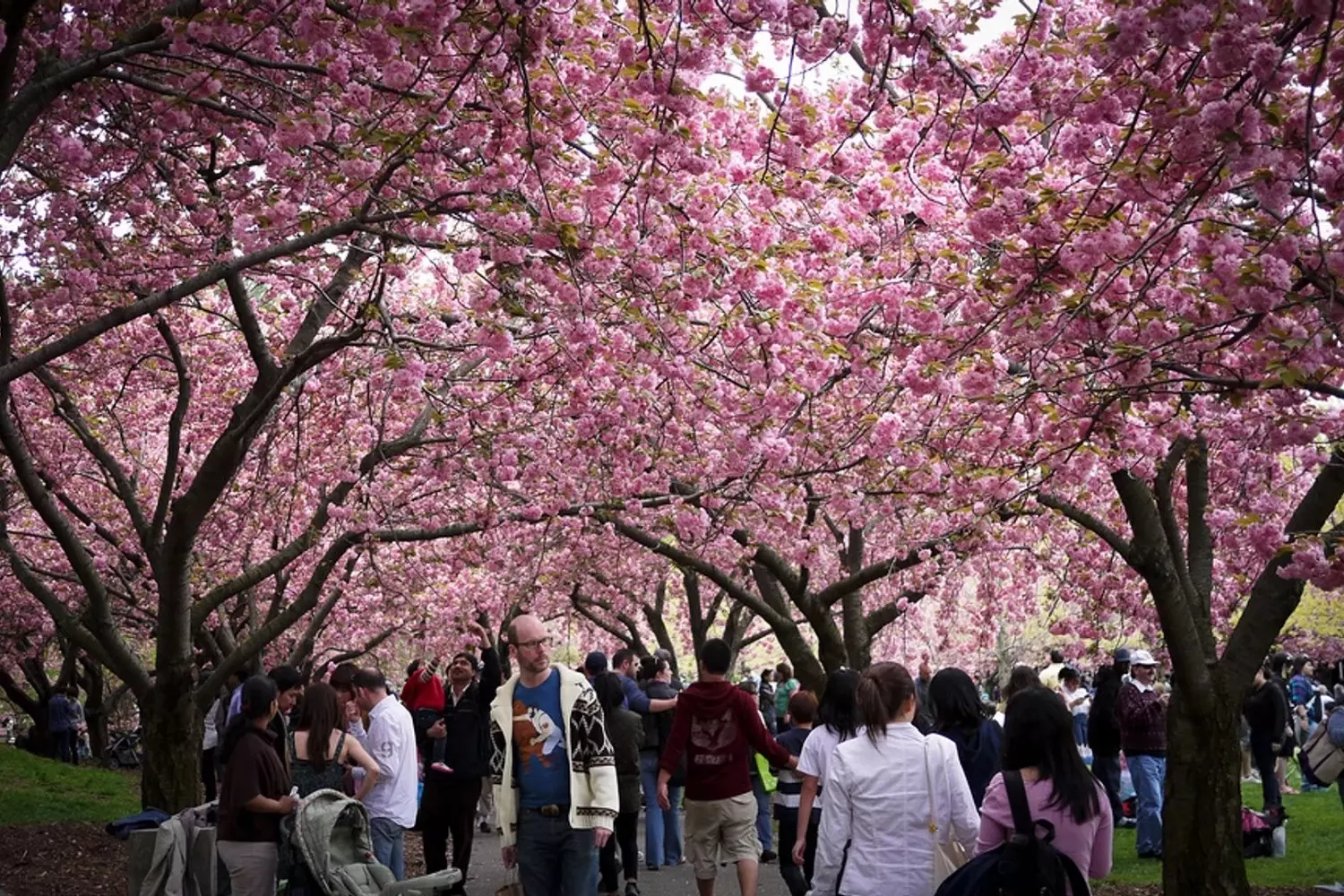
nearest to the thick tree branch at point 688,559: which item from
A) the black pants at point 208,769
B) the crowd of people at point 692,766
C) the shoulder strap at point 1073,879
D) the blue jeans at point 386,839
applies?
the crowd of people at point 692,766

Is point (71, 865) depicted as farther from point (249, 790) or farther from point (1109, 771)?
point (1109, 771)

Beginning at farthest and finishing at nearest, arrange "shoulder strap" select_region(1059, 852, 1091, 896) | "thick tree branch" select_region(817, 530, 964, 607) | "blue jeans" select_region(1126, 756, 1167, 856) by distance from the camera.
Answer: "thick tree branch" select_region(817, 530, 964, 607), "blue jeans" select_region(1126, 756, 1167, 856), "shoulder strap" select_region(1059, 852, 1091, 896)

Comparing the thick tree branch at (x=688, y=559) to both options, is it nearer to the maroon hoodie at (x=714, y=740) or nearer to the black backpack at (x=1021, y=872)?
the maroon hoodie at (x=714, y=740)

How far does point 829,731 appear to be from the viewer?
8.34 meters

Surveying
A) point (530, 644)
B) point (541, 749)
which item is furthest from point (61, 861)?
point (530, 644)

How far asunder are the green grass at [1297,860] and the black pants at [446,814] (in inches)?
197

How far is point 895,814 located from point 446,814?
5.84m

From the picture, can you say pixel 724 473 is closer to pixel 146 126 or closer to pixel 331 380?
pixel 331 380

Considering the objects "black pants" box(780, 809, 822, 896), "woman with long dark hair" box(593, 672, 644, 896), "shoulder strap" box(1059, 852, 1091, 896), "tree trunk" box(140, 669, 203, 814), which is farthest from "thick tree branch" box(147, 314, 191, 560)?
"shoulder strap" box(1059, 852, 1091, 896)

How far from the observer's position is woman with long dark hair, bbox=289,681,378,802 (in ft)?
27.7

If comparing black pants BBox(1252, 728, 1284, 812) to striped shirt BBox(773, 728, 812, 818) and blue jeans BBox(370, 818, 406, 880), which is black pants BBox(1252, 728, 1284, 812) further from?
blue jeans BBox(370, 818, 406, 880)

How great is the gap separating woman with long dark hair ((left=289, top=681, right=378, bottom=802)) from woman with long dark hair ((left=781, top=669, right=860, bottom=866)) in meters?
2.58

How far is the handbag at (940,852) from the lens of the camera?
19.2ft

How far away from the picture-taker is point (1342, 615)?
42.0 m
